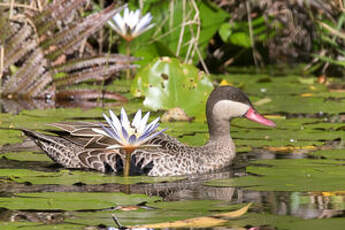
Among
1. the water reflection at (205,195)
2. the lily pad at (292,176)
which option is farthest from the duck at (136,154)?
the lily pad at (292,176)

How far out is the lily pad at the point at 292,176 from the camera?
16.5ft

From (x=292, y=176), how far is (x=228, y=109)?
49.5 inches

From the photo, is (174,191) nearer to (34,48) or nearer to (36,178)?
(36,178)

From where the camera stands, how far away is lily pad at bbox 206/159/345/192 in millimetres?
5016

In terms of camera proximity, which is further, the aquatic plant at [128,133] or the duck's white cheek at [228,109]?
the duck's white cheek at [228,109]

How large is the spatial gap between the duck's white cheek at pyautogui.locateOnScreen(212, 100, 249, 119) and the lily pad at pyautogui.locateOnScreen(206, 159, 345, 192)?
1.97 feet

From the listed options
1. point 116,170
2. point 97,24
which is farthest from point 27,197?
point 97,24

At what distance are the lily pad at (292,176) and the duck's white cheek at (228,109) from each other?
1.97 ft

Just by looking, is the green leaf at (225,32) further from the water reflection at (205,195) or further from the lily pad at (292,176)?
the water reflection at (205,195)

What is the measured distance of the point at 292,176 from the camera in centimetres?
539

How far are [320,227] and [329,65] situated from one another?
344 inches

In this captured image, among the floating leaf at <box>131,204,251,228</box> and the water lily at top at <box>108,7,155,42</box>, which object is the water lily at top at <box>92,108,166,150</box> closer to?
the floating leaf at <box>131,204,251,228</box>

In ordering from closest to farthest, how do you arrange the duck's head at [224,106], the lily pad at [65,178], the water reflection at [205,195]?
the water reflection at [205,195] → the lily pad at [65,178] → the duck's head at [224,106]

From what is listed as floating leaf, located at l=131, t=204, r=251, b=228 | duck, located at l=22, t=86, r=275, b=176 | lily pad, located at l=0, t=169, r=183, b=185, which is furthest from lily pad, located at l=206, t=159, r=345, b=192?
floating leaf, located at l=131, t=204, r=251, b=228
